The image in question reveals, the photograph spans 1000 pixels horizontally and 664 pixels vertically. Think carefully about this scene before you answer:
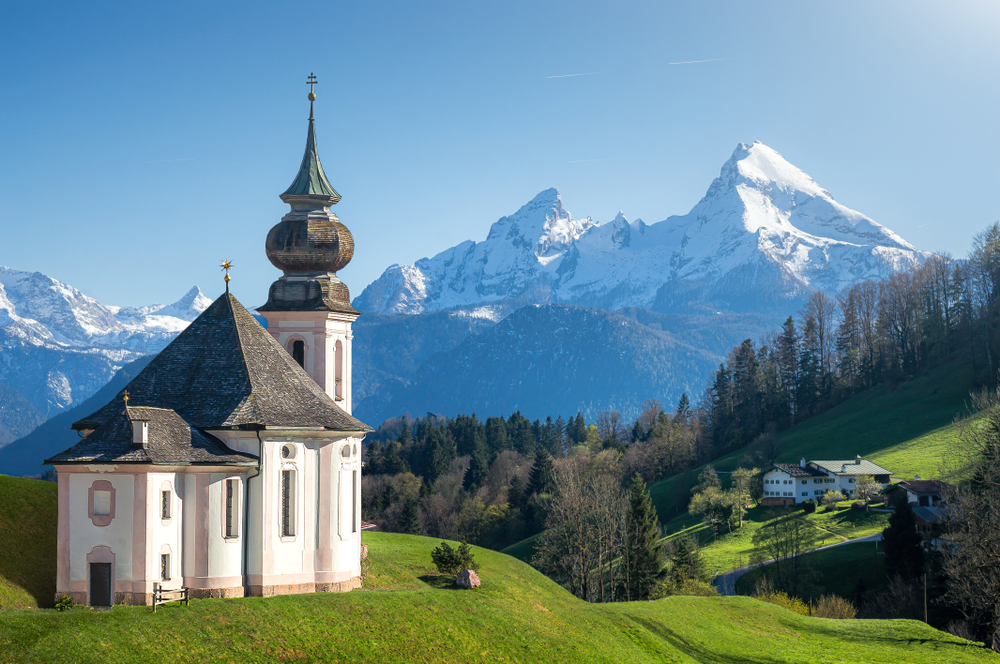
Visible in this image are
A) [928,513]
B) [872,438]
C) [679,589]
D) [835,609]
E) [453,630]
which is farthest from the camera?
[872,438]

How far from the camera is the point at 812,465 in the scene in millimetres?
129250

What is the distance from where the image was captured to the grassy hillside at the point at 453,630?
108ft

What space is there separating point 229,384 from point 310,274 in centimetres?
1371

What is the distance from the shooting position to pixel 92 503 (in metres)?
38.5

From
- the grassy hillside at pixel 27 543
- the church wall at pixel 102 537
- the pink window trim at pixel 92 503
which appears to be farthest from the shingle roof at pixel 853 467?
the pink window trim at pixel 92 503

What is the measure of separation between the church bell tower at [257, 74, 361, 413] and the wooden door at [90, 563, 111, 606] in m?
19.8

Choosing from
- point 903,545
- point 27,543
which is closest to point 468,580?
point 27,543

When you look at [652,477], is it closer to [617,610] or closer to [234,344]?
[617,610]

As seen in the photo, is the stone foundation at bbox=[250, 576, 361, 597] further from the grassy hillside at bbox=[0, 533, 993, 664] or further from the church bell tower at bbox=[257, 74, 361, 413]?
the church bell tower at bbox=[257, 74, 361, 413]

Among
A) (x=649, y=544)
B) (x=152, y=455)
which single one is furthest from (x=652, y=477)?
(x=152, y=455)

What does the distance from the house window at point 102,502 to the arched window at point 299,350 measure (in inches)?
776

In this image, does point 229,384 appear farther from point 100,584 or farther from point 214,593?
point 100,584

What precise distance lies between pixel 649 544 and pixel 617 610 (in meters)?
25.6

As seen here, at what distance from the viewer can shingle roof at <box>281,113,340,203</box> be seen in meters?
57.0
